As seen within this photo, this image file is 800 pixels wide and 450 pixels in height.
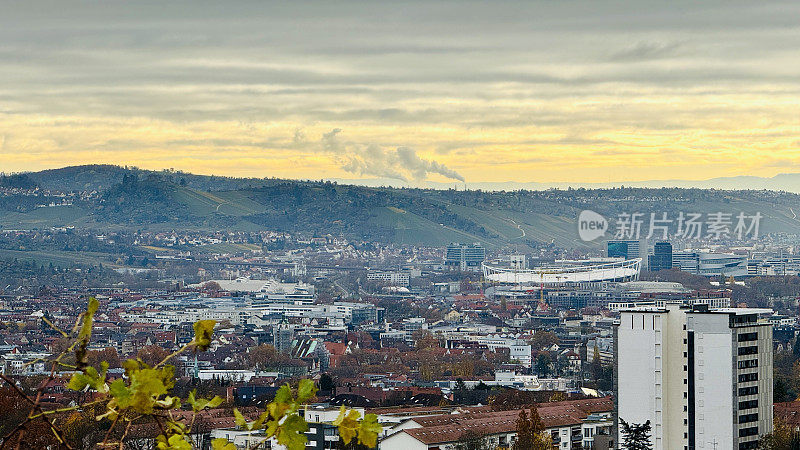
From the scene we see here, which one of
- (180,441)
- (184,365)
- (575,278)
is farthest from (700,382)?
(575,278)

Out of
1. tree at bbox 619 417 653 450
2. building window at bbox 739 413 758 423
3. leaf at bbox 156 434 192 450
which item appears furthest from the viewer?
building window at bbox 739 413 758 423

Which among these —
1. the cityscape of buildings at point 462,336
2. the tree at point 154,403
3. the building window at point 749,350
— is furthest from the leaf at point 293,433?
the building window at point 749,350

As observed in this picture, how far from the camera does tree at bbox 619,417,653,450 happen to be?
2805cm

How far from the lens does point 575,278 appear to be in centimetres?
13550

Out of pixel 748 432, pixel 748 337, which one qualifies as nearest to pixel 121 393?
pixel 748 432

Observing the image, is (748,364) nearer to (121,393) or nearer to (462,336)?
(121,393)

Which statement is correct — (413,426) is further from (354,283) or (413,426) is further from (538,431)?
(354,283)

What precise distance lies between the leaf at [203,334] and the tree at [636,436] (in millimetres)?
25318

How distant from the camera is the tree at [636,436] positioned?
28050mm

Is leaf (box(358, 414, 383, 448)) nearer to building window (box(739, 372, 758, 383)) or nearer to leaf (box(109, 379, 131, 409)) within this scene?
leaf (box(109, 379, 131, 409))

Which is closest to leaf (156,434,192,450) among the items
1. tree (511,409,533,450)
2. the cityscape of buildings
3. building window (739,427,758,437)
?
the cityscape of buildings

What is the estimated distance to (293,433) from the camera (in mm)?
3172

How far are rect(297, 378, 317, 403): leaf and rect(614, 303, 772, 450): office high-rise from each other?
2632cm

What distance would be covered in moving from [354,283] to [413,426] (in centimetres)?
11558
